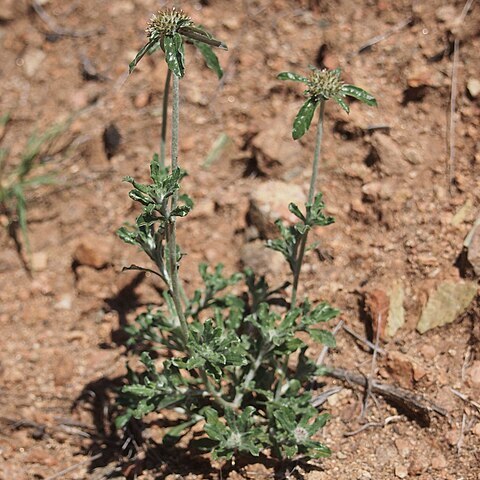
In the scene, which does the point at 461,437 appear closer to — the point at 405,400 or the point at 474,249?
the point at 405,400

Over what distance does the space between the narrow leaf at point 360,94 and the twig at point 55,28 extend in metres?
3.46

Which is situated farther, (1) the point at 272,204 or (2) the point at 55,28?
(2) the point at 55,28

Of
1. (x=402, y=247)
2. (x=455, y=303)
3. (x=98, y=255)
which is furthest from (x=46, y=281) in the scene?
(x=455, y=303)

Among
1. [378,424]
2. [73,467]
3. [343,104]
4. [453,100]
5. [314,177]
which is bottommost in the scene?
[73,467]

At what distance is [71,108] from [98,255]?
1.66 meters

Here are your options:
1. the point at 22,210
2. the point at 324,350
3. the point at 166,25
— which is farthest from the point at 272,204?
the point at 22,210

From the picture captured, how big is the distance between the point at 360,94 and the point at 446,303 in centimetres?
146

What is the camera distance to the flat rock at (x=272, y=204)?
468 cm

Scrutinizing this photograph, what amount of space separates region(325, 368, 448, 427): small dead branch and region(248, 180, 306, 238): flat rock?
111 centimetres

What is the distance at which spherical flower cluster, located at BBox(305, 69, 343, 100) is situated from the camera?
3.35 meters

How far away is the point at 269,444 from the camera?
3787 millimetres

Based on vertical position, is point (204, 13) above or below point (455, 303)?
above

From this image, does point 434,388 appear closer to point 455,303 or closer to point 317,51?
point 455,303

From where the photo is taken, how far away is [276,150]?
4.99 metres
